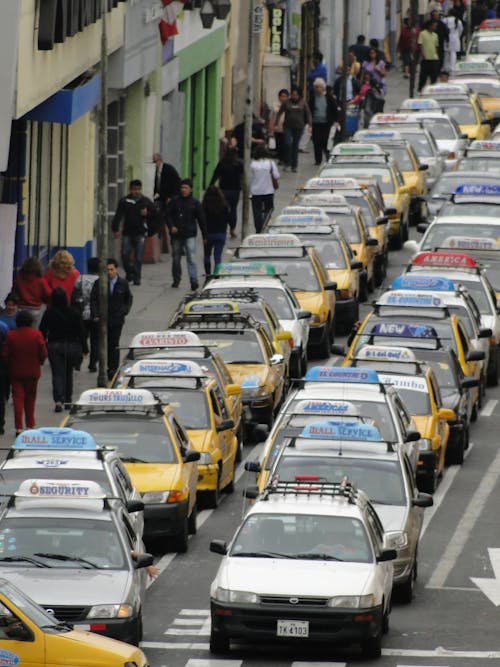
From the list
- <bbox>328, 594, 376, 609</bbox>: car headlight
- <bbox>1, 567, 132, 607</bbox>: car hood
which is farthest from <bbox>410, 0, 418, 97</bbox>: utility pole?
<bbox>1, 567, 132, 607</bbox>: car hood

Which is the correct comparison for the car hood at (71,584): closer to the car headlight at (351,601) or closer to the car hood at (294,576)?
the car hood at (294,576)

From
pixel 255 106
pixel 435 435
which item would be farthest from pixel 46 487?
pixel 255 106

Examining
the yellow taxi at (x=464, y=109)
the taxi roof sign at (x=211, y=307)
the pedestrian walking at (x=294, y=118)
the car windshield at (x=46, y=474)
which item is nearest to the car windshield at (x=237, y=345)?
the taxi roof sign at (x=211, y=307)

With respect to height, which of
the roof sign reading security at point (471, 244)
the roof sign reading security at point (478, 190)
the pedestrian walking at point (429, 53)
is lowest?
the roof sign reading security at point (471, 244)

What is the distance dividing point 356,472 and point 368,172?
22813mm

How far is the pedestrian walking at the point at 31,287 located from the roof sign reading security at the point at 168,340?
9.17 ft

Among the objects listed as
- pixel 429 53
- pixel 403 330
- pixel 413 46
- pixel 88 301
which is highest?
pixel 413 46

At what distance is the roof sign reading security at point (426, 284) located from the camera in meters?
32.4

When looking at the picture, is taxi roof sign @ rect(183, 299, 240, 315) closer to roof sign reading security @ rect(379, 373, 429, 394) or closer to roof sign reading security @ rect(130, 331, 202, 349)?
roof sign reading security @ rect(130, 331, 202, 349)

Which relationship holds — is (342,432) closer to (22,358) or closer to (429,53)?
(22,358)

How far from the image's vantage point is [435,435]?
26.6m

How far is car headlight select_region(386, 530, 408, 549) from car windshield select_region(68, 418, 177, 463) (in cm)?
307

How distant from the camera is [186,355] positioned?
2738 cm

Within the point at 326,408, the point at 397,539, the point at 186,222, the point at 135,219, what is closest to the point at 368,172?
the point at 186,222
